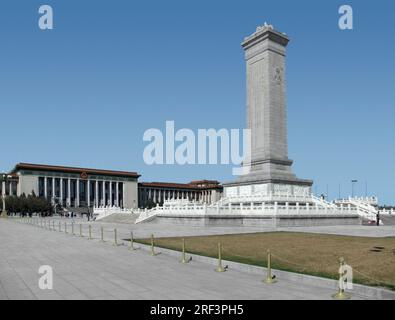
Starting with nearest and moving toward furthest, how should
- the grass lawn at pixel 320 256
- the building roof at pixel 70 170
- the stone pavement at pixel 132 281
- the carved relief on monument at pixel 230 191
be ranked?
the stone pavement at pixel 132 281 < the grass lawn at pixel 320 256 < the carved relief on monument at pixel 230 191 < the building roof at pixel 70 170

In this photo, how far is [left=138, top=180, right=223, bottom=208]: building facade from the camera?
155 meters

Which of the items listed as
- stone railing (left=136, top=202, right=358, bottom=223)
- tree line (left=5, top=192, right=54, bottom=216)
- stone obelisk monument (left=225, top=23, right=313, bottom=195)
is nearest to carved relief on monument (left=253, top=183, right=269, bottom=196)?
stone obelisk monument (left=225, top=23, right=313, bottom=195)

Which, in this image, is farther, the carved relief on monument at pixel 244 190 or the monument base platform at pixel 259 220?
the carved relief on monument at pixel 244 190

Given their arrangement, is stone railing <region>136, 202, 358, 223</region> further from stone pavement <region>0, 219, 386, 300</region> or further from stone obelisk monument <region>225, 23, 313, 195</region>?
stone pavement <region>0, 219, 386, 300</region>

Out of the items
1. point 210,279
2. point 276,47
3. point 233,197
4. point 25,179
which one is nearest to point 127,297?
point 210,279

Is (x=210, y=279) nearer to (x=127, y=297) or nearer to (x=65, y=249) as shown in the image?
(x=127, y=297)

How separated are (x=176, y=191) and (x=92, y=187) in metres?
32.9

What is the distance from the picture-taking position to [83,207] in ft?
460

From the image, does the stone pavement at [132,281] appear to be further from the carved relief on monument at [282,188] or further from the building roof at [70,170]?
the building roof at [70,170]

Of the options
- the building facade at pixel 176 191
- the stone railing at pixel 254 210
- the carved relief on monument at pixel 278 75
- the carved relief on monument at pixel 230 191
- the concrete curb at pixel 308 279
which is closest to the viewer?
the concrete curb at pixel 308 279

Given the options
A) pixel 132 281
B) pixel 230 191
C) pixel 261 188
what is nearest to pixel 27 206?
→ pixel 230 191

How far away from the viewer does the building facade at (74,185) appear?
5054 inches


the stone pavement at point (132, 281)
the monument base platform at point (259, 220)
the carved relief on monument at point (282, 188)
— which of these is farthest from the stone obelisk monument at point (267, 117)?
the stone pavement at point (132, 281)
